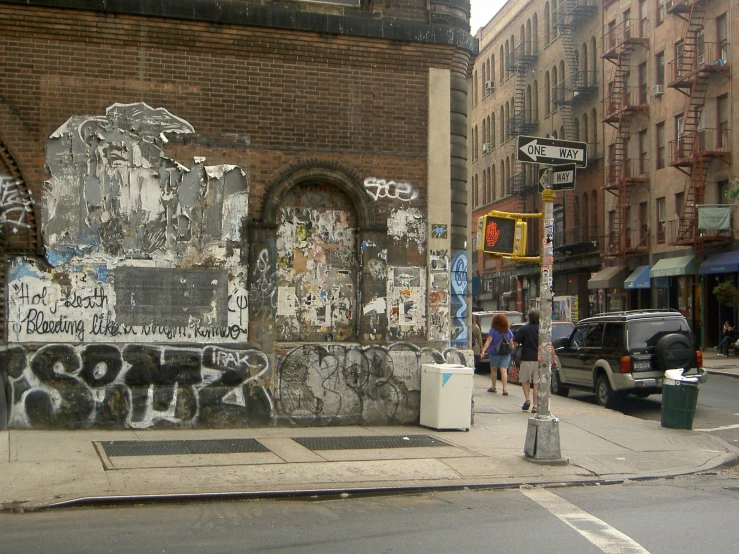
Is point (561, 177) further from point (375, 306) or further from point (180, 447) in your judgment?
point (180, 447)

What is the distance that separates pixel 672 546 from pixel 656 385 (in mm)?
10017

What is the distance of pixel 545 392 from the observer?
10875 mm

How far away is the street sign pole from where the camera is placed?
10797 millimetres

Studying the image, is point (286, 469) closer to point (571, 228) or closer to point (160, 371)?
point (160, 371)

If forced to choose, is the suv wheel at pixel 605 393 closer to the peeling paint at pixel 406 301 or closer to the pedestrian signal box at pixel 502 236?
the peeling paint at pixel 406 301

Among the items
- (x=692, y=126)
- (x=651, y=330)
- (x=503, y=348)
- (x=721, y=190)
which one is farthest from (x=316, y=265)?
(x=692, y=126)

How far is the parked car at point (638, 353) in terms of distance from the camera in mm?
16672

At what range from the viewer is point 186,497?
8.66 meters

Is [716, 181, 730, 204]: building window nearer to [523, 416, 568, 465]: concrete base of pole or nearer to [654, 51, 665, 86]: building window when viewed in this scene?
[654, 51, 665, 86]: building window

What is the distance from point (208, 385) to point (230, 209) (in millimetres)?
2475

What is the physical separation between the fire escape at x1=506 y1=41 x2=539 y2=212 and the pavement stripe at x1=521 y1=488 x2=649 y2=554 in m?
43.9

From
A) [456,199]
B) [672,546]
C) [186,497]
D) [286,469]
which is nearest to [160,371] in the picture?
[286,469]

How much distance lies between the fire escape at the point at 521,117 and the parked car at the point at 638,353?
35.0 m

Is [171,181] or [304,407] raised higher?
[171,181]
